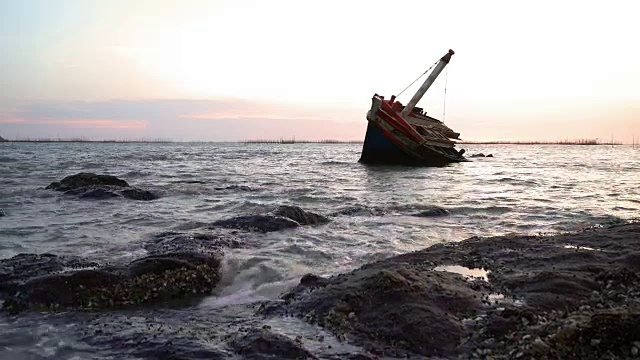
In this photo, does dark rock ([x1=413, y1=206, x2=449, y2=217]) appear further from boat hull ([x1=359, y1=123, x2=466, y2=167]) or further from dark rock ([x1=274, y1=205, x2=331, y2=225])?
boat hull ([x1=359, y1=123, x2=466, y2=167])

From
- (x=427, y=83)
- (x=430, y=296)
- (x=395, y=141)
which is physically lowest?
(x=430, y=296)

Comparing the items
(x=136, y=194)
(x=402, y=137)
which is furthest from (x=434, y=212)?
(x=402, y=137)

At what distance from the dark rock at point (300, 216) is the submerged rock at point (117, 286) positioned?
448 centimetres

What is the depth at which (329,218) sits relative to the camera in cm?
1159

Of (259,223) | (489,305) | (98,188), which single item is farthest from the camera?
(98,188)

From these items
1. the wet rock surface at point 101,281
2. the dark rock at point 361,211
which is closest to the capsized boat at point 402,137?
the dark rock at point 361,211

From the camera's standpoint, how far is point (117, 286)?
5.57m

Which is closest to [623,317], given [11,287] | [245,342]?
[245,342]

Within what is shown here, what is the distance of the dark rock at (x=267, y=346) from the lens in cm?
383

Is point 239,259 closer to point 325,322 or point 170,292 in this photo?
point 170,292

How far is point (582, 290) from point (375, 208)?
8136 millimetres

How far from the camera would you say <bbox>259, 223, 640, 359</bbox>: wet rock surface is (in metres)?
3.82

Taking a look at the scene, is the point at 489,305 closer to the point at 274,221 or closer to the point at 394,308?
the point at 394,308

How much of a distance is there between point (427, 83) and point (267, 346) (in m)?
29.8
